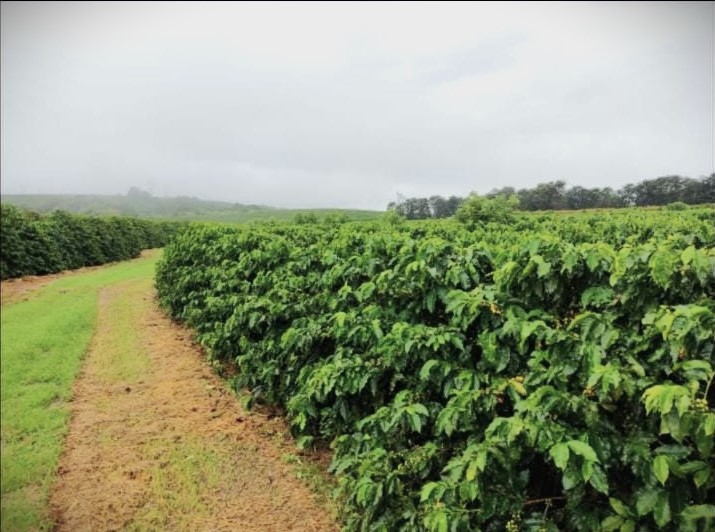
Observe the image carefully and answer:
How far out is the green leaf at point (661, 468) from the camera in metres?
2.41

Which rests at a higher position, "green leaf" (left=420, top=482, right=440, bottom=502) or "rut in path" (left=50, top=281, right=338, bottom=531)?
"green leaf" (left=420, top=482, right=440, bottom=502)

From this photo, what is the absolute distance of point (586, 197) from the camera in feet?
44.9

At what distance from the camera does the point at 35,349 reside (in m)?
2.06

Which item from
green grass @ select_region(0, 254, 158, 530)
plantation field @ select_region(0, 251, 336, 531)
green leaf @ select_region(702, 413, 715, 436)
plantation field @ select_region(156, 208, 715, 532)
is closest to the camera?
green grass @ select_region(0, 254, 158, 530)

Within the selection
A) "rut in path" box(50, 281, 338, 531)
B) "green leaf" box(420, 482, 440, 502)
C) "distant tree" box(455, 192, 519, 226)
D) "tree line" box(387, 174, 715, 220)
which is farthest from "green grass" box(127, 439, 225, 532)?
"distant tree" box(455, 192, 519, 226)

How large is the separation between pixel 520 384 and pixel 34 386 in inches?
103

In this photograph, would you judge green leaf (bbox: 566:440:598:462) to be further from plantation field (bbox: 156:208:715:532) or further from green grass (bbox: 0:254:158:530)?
green grass (bbox: 0:254:158:530)

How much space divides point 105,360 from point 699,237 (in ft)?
15.6

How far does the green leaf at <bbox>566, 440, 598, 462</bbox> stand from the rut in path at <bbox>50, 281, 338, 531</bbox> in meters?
2.07

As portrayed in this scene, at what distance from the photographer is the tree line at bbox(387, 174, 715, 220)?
23.4ft

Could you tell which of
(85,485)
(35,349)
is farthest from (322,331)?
(35,349)

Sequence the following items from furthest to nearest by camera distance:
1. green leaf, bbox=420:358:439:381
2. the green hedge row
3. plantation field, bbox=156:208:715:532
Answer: green leaf, bbox=420:358:439:381 < plantation field, bbox=156:208:715:532 < the green hedge row

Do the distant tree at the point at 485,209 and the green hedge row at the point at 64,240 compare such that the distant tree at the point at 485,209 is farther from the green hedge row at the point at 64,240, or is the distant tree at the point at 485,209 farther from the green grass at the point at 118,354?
the green grass at the point at 118,354

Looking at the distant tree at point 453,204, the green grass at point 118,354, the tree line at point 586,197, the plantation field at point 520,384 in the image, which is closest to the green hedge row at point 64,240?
the green grass at point 118,354
